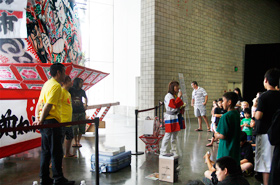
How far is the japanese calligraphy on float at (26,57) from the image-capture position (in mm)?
4582

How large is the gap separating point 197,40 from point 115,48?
452 centimetres

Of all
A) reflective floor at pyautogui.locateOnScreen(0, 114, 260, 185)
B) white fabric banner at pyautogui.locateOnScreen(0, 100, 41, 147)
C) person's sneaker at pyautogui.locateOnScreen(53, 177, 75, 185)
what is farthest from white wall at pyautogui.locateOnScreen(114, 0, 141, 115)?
person's sneaker at pyautogui.locateOnScreen(53, 177, 75, 185)

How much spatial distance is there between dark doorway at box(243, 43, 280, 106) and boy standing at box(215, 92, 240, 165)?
12655 millimetres

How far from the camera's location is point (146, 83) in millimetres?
10867

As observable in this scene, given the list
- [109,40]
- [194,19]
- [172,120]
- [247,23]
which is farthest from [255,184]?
[247,23]

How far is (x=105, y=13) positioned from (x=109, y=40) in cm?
160

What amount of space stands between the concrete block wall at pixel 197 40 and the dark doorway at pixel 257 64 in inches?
20.2

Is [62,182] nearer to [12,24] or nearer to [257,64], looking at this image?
[12,24]

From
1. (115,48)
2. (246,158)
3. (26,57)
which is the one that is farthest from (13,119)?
(115,48)

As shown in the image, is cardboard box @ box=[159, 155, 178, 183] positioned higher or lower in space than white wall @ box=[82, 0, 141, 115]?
lower

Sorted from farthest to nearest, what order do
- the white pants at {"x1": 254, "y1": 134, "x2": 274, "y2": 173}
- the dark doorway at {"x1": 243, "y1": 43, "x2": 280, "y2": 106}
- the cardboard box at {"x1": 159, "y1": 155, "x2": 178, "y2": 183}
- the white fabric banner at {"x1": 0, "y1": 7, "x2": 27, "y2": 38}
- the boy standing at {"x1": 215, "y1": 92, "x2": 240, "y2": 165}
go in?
the dark doorway at {"x1": 243, "y1": 43, "x2": 280, "y2": 106}, the white fabric banner at {"x1": 0, "y1": 7, "x2": 27, "y2": 38}, the cardboard box at {"x1": 159, "y1": 155, "x2": 178, "y2": 183}, the white pants at {"x1": 254, "y1": 134, "x2": 274, "y2": 173}, the boy standing at {"x1": 215, "y1": 92, "x2": 240, "y2": 165}

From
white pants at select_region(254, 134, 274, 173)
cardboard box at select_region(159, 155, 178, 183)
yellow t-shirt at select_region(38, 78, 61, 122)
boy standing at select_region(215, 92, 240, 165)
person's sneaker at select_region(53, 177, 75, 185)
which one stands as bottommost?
person's sneaker at select_region(53, 177, 75, 185)

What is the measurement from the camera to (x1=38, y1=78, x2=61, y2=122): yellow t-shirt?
3354mm

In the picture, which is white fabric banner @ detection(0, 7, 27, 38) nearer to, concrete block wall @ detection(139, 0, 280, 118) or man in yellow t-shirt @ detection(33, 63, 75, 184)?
man in yellow t-shirt @ detection(33, 63, 75, 184)
